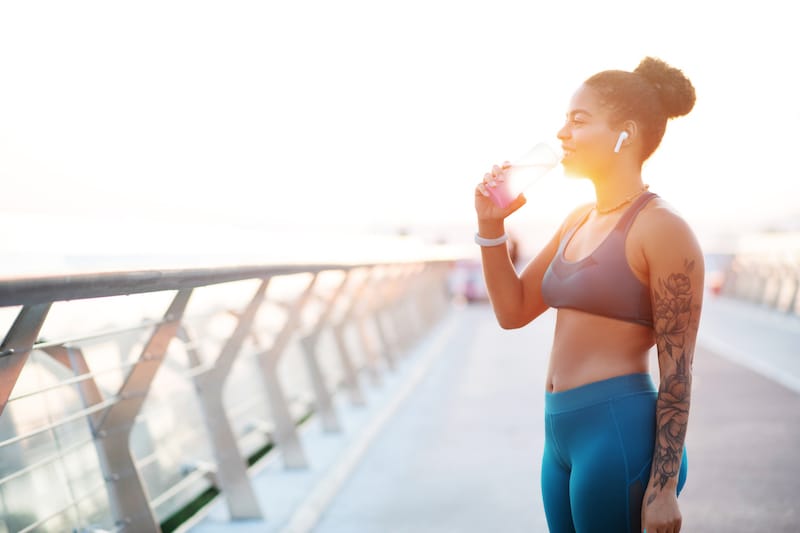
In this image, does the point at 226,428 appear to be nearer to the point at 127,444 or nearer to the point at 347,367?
the point at 127,444

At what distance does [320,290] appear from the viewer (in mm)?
5633

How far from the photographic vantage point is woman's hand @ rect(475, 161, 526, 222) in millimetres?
1635

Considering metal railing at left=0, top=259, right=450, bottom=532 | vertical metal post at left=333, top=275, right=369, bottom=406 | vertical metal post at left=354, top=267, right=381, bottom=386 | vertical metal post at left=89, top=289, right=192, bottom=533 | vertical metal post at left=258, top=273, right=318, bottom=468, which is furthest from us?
vertical metal post at left=354, top=267, right=381, bottom=386

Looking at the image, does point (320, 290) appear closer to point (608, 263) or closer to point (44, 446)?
point (44, 446)

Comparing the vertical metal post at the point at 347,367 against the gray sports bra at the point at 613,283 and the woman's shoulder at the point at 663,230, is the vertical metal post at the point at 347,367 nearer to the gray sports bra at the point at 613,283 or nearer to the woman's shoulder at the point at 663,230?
the gray sports bra at the point at 613,283

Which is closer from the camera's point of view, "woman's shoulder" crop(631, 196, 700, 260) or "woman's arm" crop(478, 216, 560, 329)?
"woman's shoulder" crop(631, 196, 700, 260)

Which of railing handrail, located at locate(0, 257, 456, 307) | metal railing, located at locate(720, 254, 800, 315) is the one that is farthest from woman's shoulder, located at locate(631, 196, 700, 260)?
metal railing, located at locate(720, 254, 800, 315)

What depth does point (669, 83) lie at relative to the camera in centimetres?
162

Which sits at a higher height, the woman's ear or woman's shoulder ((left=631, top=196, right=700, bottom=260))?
the woman's ear

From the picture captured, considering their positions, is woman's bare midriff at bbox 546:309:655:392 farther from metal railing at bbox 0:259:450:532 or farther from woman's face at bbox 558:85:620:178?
metal railing at bbox 0:259:450:532

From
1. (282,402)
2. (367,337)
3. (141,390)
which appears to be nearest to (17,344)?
(141,390)

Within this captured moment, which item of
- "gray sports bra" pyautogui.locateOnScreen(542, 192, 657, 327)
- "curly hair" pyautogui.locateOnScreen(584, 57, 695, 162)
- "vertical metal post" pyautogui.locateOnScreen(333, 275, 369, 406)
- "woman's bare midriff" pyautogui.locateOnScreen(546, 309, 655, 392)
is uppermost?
"curly hair" pyautogui.locateOnScreen(584, 57, 695, 162)

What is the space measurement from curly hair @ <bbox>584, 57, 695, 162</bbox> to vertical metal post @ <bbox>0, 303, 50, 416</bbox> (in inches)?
57.8

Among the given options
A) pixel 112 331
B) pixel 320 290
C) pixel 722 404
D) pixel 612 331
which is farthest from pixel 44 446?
pixel 722 404
